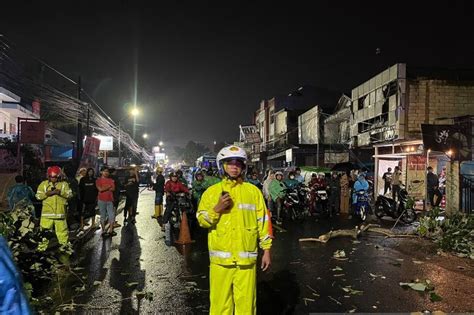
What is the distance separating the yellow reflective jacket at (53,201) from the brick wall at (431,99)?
18.3m

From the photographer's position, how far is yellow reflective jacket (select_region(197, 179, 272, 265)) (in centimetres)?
370

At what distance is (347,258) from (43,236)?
6058 millimetres

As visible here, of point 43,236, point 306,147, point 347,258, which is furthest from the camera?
point 306,147

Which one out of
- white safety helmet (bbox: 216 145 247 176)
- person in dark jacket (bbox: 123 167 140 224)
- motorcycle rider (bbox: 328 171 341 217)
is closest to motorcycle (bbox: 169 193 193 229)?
person in dark jacket (bbox: 123 167 140 224)

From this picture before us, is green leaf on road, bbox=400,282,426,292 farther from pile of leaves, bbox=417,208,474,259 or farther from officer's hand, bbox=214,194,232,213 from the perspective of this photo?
officer's hand, bbox=214,194,232,213

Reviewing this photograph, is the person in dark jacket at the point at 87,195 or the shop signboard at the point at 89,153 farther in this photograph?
the shop signboard at the point at 89,153

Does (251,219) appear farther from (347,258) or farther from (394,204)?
(394,204)

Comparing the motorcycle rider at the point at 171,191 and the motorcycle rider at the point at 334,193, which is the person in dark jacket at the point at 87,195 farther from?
the motorcycle rider at the point at 334,193

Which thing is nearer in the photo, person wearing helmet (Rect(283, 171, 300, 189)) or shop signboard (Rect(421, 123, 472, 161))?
shop signboard (Rect(421, 123, 472, 161))

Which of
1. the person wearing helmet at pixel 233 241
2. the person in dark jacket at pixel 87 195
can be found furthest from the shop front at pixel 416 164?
the person wearing helmet at pixel 233 241

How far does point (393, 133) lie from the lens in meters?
21.4

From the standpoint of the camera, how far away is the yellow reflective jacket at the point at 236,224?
3699 millimetres

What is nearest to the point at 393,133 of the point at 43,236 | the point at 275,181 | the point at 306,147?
the point at 275,181

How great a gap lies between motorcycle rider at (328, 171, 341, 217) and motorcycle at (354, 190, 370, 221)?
116cm
